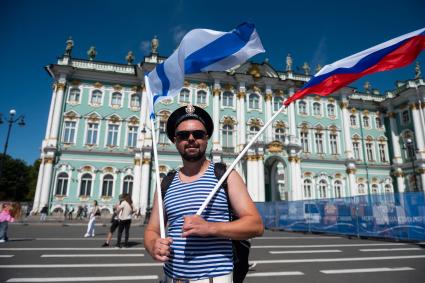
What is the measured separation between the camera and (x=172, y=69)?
305 centimetres

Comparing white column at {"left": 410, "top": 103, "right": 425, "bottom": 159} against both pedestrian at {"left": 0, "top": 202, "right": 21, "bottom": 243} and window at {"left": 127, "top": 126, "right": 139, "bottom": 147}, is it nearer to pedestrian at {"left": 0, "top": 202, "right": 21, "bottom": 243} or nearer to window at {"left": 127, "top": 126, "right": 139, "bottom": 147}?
window at {"left": 127, "top": 126, "right": 139, "bottom": 147}

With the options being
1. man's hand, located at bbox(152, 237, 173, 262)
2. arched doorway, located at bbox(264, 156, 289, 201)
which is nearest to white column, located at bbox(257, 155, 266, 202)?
arched doorway, located at bbox(264, 156, 289, 201)

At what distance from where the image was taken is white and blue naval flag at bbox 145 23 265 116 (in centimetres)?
288

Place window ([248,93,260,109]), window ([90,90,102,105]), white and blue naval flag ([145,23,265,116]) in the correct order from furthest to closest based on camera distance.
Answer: window ([248,93,260,109]), window ([90,90,102,105]), white and blue naval flag ([145,23,265,116])

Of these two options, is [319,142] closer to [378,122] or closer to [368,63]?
[378,122]

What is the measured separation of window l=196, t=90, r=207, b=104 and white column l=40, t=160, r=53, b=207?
14978 mm

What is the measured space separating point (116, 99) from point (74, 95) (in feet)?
12.9

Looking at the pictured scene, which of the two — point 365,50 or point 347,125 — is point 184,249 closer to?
point 365,50

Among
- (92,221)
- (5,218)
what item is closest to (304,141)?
(92,221)

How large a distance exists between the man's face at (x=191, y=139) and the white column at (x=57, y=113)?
2632 centimetres

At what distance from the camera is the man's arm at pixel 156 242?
5.12 ft

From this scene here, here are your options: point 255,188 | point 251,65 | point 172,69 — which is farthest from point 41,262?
point 251,65

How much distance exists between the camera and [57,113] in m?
25.0

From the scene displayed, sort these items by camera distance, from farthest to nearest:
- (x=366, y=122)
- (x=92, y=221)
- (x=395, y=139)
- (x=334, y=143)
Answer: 1. (x=366, y=122)
2. (x=395, y=139)
3. (x=334, y=143)
4. (x=92, y=221)
